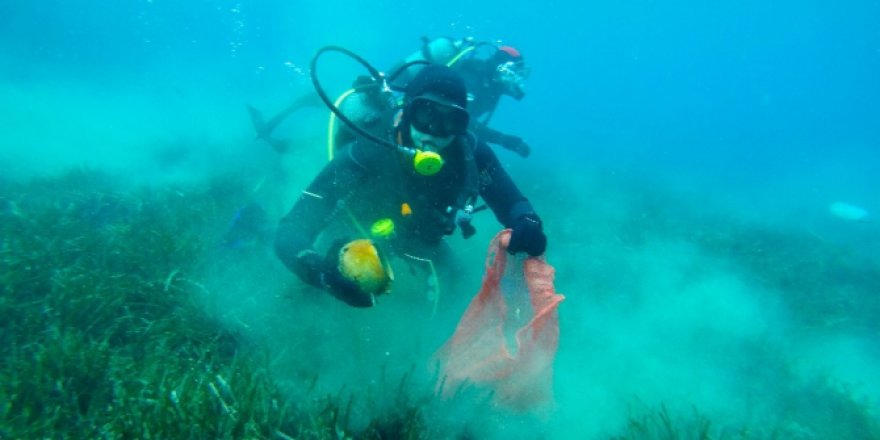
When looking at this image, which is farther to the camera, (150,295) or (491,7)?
(491,7)

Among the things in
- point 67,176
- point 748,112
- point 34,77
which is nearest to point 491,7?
point 748,112

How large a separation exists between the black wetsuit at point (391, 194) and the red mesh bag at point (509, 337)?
A: 0.57m

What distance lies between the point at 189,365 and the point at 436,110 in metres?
2.79

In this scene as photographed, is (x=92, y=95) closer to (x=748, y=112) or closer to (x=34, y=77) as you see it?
(x=34, y=77)

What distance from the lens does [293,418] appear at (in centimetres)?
252

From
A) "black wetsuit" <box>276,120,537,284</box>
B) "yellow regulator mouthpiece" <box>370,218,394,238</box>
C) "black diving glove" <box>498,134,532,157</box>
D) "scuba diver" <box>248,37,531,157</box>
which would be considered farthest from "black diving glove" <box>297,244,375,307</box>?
"black diving glove" <box>498,134,532,157</box>

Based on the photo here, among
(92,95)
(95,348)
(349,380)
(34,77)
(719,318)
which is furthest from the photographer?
(34,77)

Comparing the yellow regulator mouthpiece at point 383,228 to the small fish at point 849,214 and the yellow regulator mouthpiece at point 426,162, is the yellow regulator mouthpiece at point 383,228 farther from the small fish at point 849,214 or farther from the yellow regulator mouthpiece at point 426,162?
the small fish at point 849,214

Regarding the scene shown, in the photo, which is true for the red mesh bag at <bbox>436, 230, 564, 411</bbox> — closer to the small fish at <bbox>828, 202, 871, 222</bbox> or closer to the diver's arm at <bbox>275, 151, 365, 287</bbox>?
the diver's arm at <bbox>275, 151, 365, 287</bbox>

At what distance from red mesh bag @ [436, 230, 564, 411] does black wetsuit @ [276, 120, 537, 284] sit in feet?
1.87

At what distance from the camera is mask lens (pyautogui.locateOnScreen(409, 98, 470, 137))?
3328 millimetres

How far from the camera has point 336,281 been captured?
8.61 ft

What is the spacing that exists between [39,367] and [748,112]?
16675 cm

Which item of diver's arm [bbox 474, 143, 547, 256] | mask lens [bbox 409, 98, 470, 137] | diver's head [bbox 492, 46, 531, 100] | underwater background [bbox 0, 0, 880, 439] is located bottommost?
underwater background [bbox 0, 0, 880, 439]
